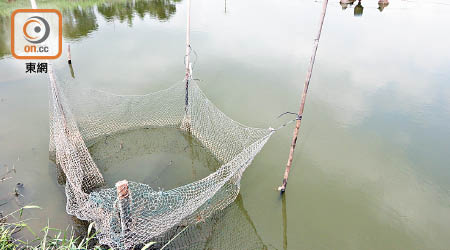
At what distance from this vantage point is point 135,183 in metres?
3.51

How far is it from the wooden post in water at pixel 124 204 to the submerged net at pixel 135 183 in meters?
0.01

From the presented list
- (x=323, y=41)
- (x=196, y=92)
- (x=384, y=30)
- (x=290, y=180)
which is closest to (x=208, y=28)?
(x=323, y=41)

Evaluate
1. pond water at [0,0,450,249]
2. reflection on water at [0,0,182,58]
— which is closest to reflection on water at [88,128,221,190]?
pond water at [0,0,450,249]

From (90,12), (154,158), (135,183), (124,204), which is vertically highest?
(90,12)

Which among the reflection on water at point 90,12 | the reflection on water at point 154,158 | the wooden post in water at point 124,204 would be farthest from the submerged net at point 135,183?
Answer: the reflection on water at point 90,12

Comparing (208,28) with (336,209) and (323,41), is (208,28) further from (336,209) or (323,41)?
(336,209)

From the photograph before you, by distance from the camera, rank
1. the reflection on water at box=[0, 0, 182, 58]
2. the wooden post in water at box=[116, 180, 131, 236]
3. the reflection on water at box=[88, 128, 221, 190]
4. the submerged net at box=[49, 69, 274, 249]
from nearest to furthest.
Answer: the wooden post in water at box=[116, 180, 131, 236] < the submerged net at box=[49, 69, 274, 249] < the reflection on water at box=[88, 128, 221, 190] < the reflection on water at box=[0, 0, 182, 58]

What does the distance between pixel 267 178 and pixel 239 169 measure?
0.96 meters

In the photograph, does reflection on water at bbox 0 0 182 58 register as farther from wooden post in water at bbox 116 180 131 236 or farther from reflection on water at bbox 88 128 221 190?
wooden post in water at bbox 116 180 131 236

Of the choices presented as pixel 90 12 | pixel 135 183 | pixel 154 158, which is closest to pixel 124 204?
pixel 135 183

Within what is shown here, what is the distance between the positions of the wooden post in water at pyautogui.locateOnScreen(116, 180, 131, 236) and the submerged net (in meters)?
0.01

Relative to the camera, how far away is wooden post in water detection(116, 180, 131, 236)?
2.56 metres

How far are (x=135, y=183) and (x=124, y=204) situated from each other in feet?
2.72

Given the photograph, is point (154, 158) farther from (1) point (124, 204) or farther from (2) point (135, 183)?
(1) point (124, 204)
